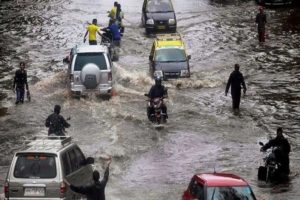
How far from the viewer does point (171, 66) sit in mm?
30391

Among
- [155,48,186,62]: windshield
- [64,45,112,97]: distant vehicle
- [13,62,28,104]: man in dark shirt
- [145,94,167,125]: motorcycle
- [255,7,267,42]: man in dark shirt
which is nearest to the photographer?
[145,94,167,125]: motorcycle

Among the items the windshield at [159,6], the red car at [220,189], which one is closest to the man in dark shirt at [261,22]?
the windshield at [159,6]

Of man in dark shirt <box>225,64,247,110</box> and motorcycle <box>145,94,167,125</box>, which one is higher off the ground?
man in dark shirt <box>225,64,247,110</box>

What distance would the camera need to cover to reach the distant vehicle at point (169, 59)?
99.0ft

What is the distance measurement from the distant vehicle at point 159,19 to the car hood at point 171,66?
920 cm

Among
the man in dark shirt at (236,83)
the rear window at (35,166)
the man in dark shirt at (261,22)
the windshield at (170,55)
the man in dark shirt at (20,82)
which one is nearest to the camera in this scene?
the rear window at (35,166)

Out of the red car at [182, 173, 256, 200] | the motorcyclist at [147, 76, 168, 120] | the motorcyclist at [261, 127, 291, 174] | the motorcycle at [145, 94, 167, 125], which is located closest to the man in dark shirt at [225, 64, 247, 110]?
the motorcyclist at [147, 76, 168, 120]

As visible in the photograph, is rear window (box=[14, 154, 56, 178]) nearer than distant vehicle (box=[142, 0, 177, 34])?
Yes

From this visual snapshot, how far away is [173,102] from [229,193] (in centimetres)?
1338

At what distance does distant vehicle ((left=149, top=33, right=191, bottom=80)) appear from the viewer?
30.2 metres

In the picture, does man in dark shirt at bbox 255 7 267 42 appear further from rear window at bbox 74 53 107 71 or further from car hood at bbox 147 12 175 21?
rear window at bbox 74 53 107 71

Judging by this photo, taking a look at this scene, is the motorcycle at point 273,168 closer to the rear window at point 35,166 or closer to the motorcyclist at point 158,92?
the rear window at point 35,166

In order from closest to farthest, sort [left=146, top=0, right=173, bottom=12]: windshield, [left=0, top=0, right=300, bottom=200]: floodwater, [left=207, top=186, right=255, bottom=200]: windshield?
[left=207, top=186, right=255, bottom=200]: windshield → [left=0, top=0, right=300, bottom=200]: floodwater → [left=146, top=0, right=173, bottom=12]: windshield

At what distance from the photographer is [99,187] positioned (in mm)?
12836
